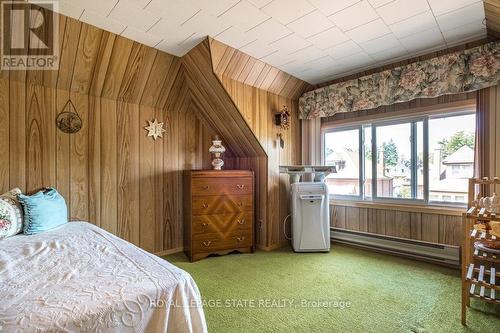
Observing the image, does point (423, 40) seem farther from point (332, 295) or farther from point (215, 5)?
point (332, 295)

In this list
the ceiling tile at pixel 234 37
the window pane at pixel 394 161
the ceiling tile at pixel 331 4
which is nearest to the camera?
the ceiling tile at pixel 331 4

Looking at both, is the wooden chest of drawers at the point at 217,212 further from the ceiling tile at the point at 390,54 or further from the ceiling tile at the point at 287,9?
the ceiling tile at the point at 390,54

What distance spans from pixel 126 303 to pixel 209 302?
1.21 meters

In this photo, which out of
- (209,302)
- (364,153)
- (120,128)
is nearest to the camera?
(209,302)

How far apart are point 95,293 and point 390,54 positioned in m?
3.18

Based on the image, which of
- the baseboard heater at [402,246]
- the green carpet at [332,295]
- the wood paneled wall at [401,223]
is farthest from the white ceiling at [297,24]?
the green carpet at [332,295]

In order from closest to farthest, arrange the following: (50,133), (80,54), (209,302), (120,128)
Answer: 1. (209,302)
2. (80,54)
3. (50,133)
4. (120,128)

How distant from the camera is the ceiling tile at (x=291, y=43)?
227 cm

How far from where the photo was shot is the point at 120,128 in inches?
108

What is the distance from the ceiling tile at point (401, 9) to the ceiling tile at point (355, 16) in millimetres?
71

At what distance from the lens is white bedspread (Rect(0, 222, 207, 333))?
79cm

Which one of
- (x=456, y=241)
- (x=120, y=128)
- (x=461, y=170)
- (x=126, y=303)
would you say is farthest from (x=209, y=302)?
(x=461, y=170)

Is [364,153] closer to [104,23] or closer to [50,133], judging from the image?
[104,23]
